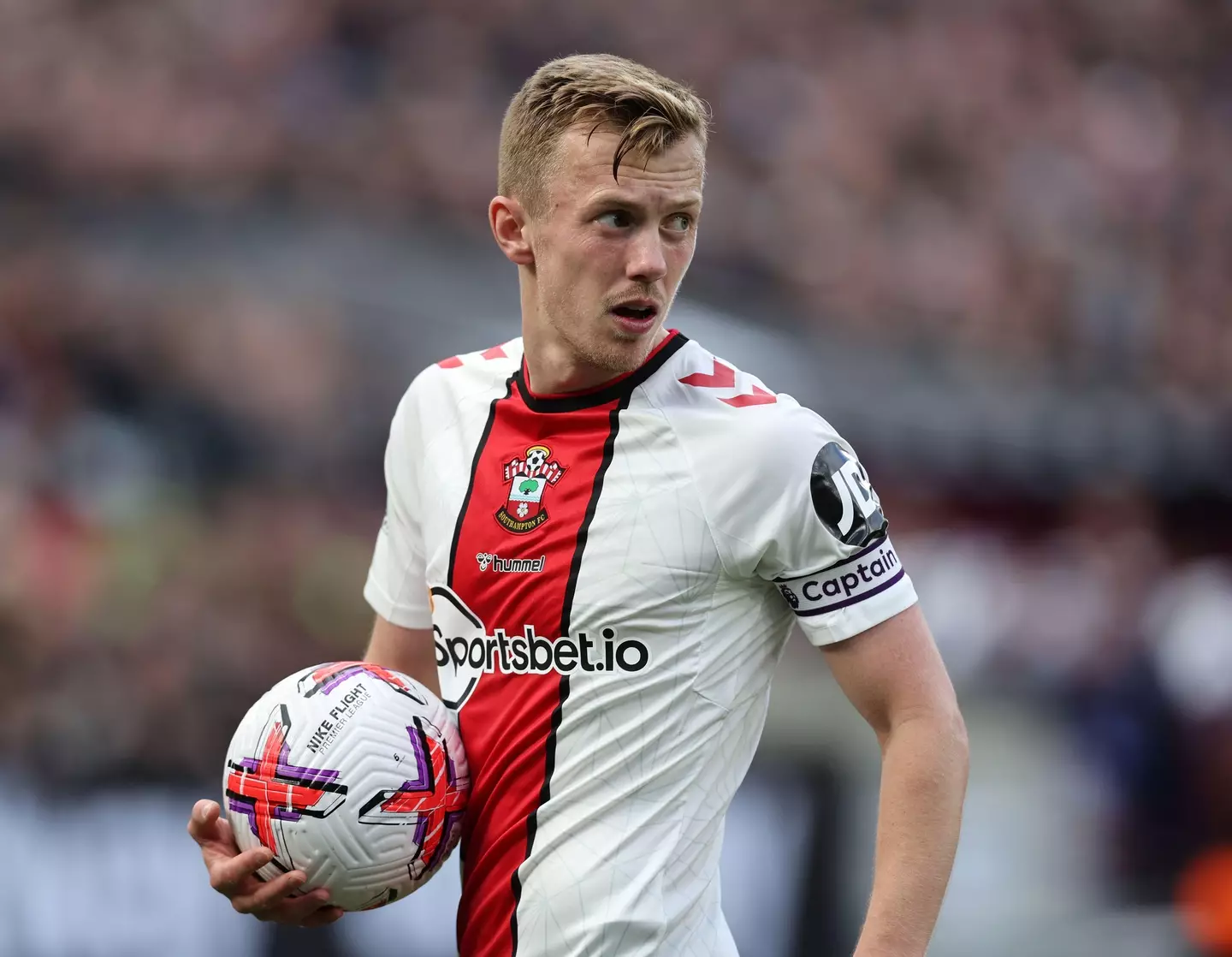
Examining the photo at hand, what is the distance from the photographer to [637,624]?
270 cm

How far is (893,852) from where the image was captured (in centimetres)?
254

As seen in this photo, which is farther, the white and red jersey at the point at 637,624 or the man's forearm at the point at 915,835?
the white and red jersey at the point at 637,624

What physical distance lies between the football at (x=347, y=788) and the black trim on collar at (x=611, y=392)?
616 mm

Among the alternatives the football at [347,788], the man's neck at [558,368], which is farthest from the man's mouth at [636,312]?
the football at [347,788]

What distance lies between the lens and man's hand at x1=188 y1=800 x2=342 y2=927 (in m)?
2.67

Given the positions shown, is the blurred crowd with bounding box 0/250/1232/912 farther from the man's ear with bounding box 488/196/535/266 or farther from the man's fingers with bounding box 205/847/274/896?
the man's ear with bounding box 488/196/535/266

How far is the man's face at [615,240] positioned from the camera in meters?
2.68

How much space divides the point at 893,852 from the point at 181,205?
20.9 feet

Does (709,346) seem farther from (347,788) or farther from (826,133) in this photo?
(347,788)

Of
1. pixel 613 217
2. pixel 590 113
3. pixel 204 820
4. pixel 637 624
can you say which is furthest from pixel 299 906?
pixel 590 113

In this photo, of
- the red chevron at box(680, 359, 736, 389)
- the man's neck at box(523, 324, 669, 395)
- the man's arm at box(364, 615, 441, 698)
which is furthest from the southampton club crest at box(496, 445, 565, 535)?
the man's arm at box(364, 615, 441, 698)

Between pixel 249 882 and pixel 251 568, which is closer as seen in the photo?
pixel 249 882

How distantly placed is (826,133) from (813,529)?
7733 millimetres

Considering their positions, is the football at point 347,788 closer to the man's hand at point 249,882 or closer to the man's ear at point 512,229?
the man's hand at point 249,882
